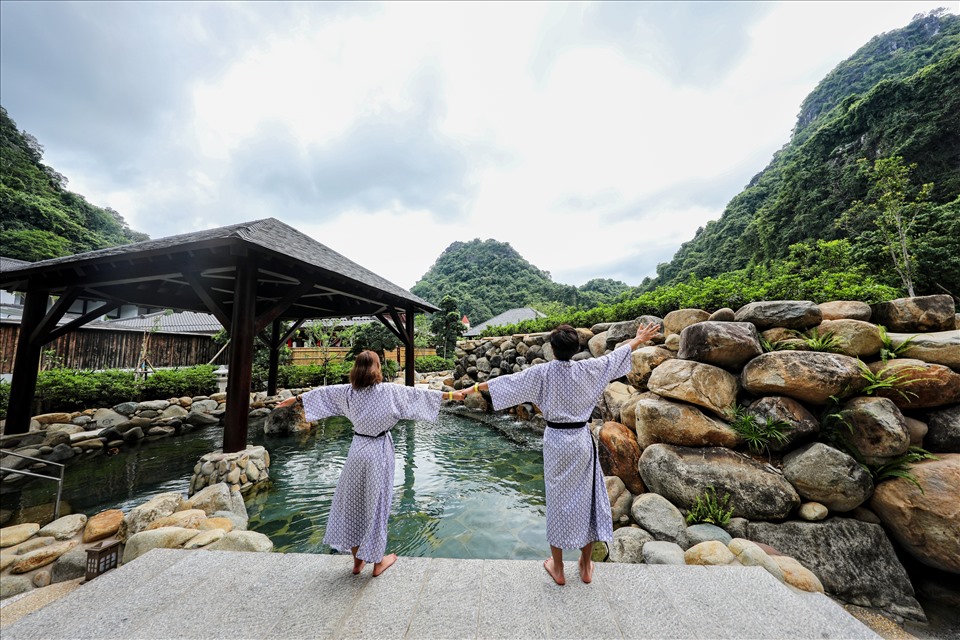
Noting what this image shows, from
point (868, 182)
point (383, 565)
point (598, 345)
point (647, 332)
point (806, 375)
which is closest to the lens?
point (383, 565)

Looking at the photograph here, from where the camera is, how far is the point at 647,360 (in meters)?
4.62

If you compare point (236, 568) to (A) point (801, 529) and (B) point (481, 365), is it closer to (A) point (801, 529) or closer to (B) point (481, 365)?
(A) point (801, 529)

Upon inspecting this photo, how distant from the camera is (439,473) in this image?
558cm

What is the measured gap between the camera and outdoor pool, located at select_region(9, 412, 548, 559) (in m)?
3.68

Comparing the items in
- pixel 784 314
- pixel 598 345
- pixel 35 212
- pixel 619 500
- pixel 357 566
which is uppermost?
pixel 35 212

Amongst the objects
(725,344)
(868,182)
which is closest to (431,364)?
(725,344)

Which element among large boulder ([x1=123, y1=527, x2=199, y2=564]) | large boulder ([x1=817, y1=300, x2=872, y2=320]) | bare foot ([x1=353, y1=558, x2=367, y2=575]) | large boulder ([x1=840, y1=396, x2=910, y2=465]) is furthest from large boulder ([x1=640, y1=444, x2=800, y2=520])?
large boulder ([x1=123, y1=527, x2=199, y2=564])

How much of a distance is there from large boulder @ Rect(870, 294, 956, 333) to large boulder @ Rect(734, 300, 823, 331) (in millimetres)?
742

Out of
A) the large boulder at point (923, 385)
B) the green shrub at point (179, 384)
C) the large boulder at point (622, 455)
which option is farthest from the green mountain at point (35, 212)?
the large boulder at point (923, 385)

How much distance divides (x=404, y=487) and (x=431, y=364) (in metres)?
15.3

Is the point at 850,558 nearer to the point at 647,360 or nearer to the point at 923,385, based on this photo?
the point at 923,385

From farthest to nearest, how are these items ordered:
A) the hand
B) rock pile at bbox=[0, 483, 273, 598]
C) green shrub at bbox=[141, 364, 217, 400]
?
green shrub at bbox=[141, 364, 217, 400] < rock pile at bbox=[0, 483, 273, 598] < the hand

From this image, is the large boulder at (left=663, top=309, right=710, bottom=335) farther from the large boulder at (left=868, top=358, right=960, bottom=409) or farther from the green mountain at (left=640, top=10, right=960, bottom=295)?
the green mountain at (left=640, top=10, right=960, bottom=295)

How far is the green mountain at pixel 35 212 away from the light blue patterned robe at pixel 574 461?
3327cm
